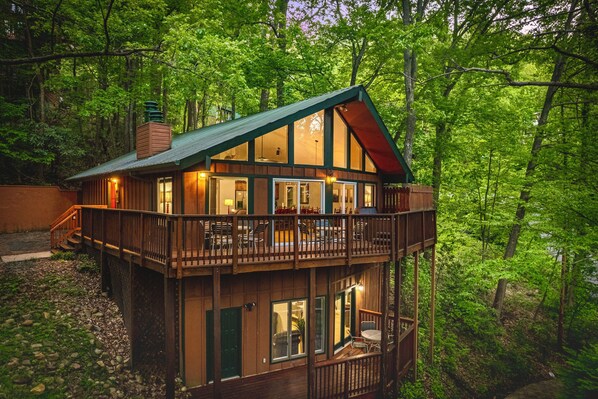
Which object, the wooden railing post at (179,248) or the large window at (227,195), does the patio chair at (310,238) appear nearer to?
the large window at (227,195)

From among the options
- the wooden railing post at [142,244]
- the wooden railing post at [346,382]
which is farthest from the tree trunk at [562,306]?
the wooden railing post at [142,244]

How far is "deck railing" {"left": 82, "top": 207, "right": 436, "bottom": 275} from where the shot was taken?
725cm

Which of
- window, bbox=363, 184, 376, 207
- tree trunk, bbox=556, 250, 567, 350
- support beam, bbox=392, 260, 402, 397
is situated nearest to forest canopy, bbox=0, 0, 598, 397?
tree trunk, bbox=556, 250, 567, 350

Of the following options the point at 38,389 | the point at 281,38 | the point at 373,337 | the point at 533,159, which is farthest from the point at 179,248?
the point at 281,38

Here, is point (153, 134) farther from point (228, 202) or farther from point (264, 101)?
point (264, 101)

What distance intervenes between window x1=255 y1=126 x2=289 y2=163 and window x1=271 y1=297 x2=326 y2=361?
14.4ft

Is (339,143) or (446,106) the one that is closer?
(339,143)

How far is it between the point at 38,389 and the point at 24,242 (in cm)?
1274

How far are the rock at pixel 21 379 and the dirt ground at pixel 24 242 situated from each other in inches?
367

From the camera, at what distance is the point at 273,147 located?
34.8ft

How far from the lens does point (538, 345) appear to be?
15961 millimetres

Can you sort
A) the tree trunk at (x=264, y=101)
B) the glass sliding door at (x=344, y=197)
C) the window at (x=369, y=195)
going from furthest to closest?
the tree trunk at (x=264, y=101)
the window at (x=369, y=195)
the glass sliding door at (x=344, y=197)

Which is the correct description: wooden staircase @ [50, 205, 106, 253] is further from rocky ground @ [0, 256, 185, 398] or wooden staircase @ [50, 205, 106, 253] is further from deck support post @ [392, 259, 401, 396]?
deck support post @ [392, 259, 401, 396]

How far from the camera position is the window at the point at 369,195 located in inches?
546
